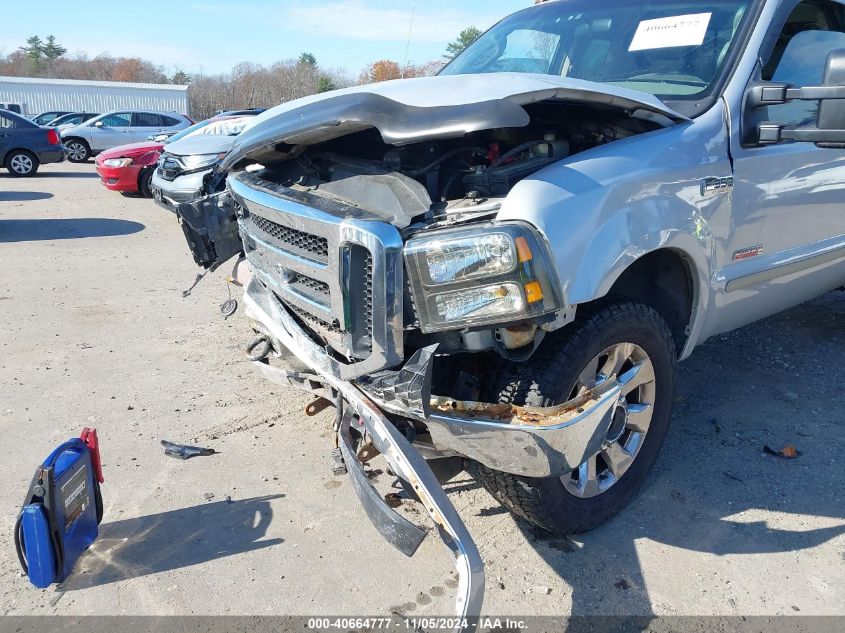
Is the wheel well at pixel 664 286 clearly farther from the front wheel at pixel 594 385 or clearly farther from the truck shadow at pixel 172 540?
the truck shadow at pixel 172 540

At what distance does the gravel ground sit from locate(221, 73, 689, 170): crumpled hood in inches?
62.4

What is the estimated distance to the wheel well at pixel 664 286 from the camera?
3.03m

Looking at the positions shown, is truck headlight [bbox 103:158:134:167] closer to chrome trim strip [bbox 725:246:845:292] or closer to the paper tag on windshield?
the paper tag on windshield

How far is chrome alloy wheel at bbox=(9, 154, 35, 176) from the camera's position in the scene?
15781mm

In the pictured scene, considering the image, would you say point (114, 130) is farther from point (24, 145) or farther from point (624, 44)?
point (624, 44)

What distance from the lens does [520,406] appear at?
239 cm

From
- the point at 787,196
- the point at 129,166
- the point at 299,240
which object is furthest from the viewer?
the point at 129,166

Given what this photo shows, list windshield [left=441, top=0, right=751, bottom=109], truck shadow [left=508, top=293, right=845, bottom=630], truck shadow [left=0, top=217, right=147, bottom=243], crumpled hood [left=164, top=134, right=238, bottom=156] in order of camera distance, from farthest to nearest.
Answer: crumpled hood [left=164, top=134, right=238, bottom=156]
truck shadow [left=0, top=217, right=147, bottom=243]
windshield [left=441, top=0, right=751, bottom=109]
truck shadow [left=508, top=293, right=845, bottom=630]

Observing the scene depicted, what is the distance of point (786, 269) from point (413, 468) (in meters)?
2.49

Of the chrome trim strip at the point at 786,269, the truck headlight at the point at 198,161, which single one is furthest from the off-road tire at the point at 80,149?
the chrome trim strip at the point at 786,269

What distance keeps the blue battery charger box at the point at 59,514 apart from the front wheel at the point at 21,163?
1554 cm

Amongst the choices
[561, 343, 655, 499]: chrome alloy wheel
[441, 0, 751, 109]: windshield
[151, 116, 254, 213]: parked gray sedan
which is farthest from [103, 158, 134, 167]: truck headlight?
[561, 343, 655, 499]: chrome alloy wheel

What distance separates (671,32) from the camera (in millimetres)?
3465

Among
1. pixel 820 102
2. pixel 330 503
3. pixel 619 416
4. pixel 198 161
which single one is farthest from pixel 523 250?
pixel 198 161
